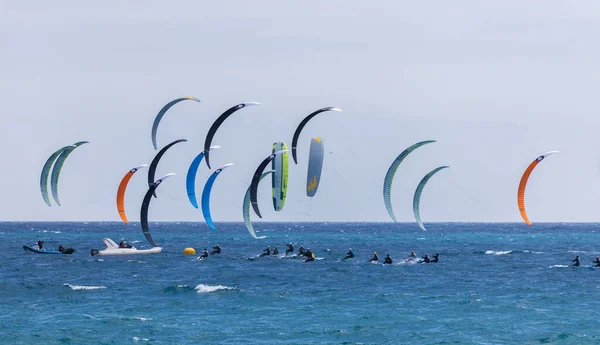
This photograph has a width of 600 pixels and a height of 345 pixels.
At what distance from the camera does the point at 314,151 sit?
6788 cm

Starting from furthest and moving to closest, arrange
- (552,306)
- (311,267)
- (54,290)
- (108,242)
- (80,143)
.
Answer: (108,242) < (80,143) < (311,267) < (54,290) < (552,306)

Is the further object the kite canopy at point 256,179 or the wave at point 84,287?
the kite canopy at point 256,179

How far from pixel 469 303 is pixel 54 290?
24805 mm

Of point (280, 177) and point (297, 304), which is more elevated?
point (280, 177)

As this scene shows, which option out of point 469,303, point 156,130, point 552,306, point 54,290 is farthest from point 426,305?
point 156,130

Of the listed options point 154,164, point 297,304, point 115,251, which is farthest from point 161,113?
point 297,304

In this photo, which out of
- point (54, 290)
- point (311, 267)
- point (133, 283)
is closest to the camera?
point (54, 290)

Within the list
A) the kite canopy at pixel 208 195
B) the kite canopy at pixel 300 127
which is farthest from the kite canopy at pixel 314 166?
the kite canopy at pixel 208 195

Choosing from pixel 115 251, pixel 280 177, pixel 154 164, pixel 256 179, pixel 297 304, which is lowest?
pixel 297 304

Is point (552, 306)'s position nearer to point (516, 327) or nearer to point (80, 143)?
point (516, 327)

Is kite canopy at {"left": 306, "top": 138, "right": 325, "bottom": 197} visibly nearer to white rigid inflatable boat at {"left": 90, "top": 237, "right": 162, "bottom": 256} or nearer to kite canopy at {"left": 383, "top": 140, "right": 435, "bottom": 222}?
kite canopy at {"left": 383, "top": 140, "right": 435, "bottom": 222}

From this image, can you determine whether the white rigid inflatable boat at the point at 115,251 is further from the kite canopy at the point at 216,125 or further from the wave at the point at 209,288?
the wave at the point at 209,288

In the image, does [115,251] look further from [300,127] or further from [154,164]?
[300,127]

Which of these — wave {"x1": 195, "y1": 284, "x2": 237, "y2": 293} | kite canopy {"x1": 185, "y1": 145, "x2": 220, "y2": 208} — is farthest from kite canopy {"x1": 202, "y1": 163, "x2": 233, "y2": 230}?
wave {"x1": 195, "y1": 284, "x2": 237, "y2": 293}
